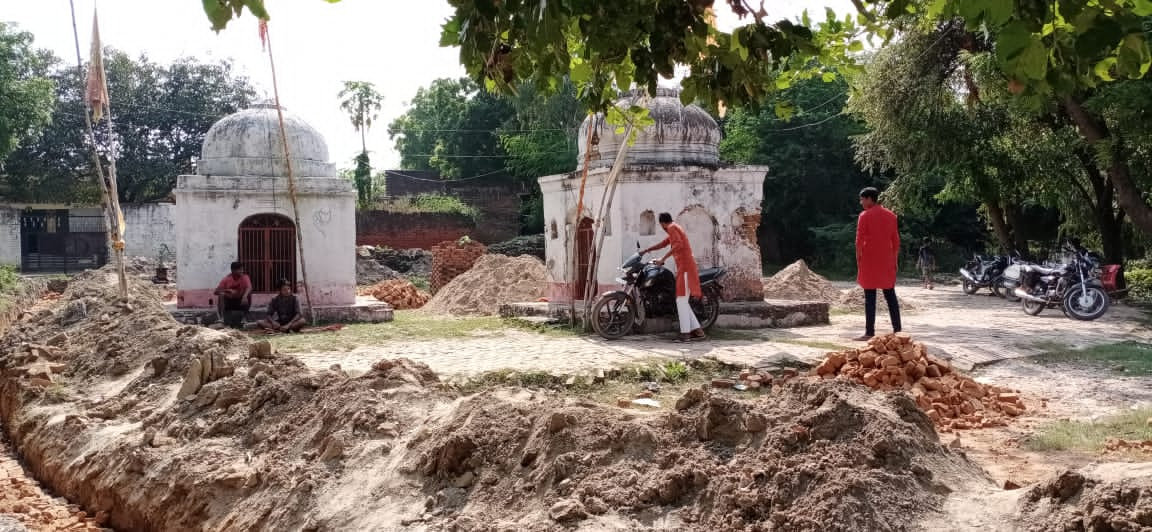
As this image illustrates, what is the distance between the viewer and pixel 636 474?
3764 millimetres

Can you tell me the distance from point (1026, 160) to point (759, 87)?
49.9 feet

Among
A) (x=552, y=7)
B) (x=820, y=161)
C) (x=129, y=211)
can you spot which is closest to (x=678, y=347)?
(x=552, y=7)

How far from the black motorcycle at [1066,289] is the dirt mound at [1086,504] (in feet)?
37.4

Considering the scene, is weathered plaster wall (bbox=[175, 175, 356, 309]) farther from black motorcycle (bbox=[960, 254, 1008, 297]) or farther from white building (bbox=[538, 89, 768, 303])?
black motorcycle (bbox=[960, 254, 1008, 297])

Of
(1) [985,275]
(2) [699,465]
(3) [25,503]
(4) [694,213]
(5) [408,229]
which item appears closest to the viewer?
(2) [699,465]

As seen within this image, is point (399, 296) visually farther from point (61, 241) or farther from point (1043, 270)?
point (61, 241)

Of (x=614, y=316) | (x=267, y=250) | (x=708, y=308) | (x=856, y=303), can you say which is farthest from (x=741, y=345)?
(x=267, y=250)

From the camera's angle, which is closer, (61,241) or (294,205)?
(294,205)

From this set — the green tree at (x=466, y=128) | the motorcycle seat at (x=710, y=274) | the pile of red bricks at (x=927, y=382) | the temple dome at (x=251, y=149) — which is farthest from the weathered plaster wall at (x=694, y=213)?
the green tree at (x=466, y=128)

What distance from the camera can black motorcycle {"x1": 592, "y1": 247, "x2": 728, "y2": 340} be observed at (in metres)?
11.0

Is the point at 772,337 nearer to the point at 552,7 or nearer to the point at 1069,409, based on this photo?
the point at 1069,409

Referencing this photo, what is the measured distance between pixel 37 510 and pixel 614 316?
21.5ft

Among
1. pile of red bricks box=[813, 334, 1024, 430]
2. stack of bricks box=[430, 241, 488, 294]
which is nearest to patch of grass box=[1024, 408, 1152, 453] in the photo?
pile of red bricks box=[813, 334, 1024, 430]

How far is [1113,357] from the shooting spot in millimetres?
8969
